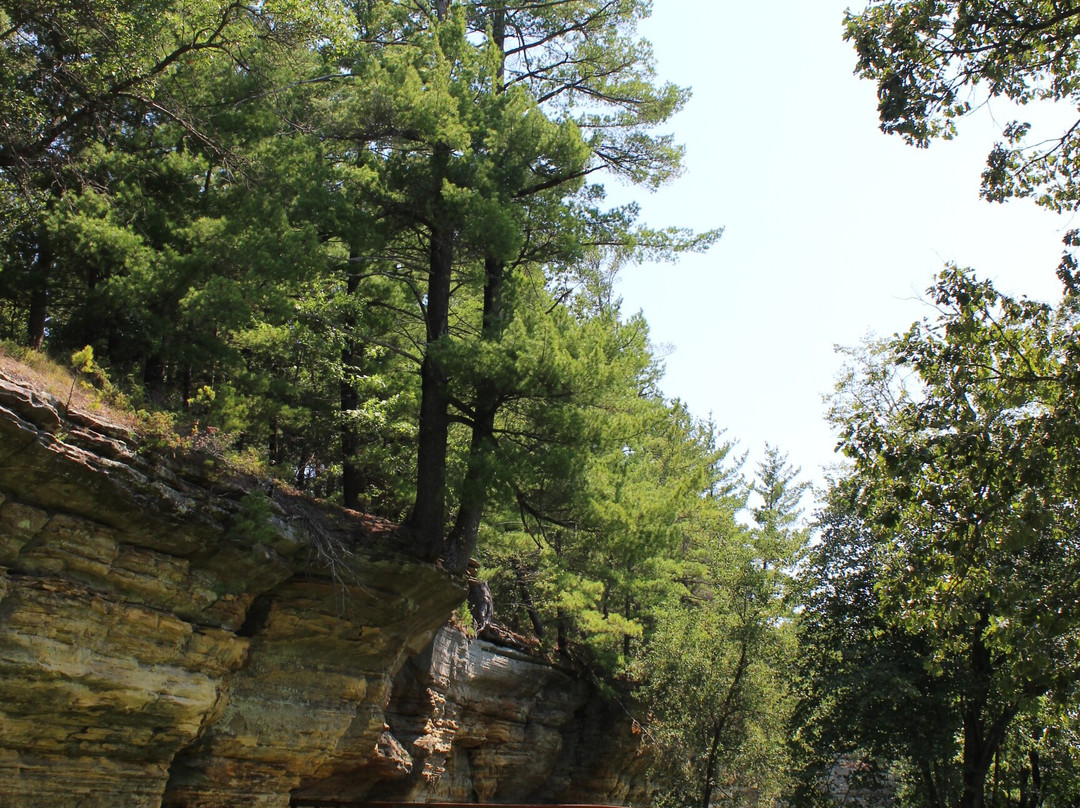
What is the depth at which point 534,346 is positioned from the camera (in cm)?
1279

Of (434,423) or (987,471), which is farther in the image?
(434,423)

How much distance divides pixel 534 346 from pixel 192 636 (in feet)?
19.9

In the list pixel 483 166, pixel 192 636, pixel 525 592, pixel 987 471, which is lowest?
pixel 192 636

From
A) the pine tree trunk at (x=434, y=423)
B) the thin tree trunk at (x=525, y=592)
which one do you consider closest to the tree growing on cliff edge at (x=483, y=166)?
the pine tree trunk at (x=434, y=423)

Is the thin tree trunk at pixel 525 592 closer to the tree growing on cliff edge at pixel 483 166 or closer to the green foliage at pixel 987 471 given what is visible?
the tree growing on cliff edge at pixel 483 166

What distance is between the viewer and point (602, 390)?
13.3 metres

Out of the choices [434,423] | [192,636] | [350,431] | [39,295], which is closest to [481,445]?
[434,423]

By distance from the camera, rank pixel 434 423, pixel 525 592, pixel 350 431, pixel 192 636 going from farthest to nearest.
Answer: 1. pixel 525 592
2. pixel 350 431
3. pixel 434 423
4. pixel 192 636

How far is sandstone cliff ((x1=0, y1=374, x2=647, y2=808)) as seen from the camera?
9.16 meters

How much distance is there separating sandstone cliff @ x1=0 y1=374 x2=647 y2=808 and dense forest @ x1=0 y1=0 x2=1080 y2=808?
102cm

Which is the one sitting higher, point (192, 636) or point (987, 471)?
point (987, 471)

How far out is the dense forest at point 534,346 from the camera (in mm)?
8844

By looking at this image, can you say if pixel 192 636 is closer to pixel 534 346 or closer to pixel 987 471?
pixel 534 346

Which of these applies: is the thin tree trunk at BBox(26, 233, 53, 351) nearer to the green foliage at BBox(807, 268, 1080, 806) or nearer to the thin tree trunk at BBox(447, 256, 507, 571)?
the thin tree trunk at BBox(447, 256, 507, 571)
